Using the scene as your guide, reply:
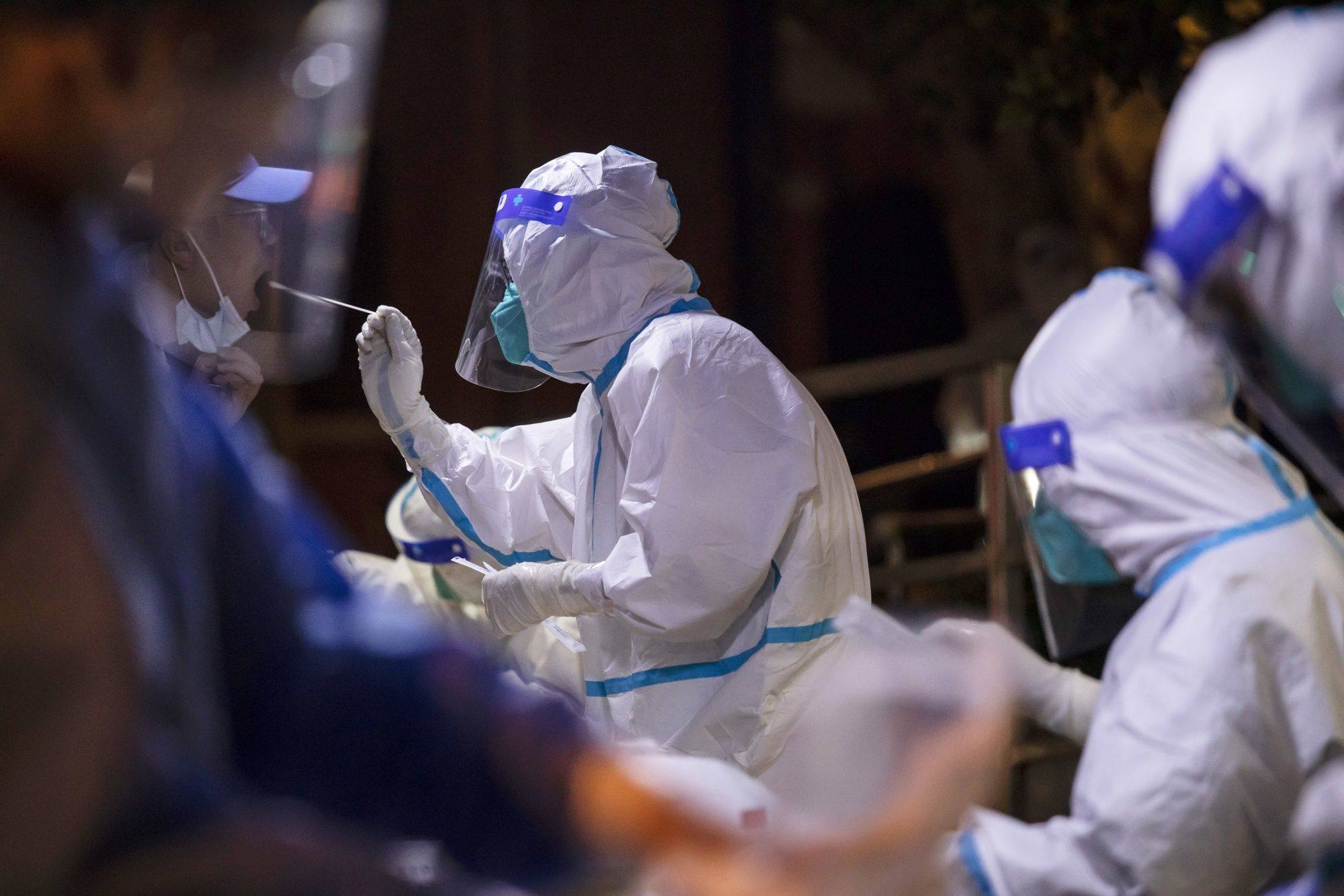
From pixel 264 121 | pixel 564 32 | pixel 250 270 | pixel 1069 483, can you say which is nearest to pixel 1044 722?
pixel 1069 483

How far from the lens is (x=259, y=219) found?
1.66m

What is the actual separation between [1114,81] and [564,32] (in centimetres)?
271

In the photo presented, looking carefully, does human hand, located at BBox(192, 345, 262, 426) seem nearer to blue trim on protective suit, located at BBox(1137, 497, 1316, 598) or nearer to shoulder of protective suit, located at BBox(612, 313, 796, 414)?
shoulder of protective suit, located at BBox(612, 313, 796, 414)

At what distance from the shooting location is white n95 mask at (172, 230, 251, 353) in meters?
2.05

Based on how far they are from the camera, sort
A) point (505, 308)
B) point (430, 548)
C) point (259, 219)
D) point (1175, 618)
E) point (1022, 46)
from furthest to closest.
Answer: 1. point (1022, 46)
2. point (430, 548)
3. point (505, 308)
4. point (1175, 618)
5. point (259, 219)

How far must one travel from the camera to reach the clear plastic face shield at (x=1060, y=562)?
202 centimetres

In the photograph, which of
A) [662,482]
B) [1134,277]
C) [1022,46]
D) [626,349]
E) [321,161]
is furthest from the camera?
[1022,46]

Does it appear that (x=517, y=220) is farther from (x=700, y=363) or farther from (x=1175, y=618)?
(x=1175, y=618)

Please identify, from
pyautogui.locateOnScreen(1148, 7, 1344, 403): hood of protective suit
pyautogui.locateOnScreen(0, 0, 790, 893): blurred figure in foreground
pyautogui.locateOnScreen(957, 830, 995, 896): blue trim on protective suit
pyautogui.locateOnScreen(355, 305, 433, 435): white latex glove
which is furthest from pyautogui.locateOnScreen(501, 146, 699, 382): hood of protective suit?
pyautogui.locateOnScreen(0, 0, 790, 893): blurred figure in foreground

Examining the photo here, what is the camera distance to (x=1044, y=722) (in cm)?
246

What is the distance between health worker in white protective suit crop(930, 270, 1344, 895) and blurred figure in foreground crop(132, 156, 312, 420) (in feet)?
3.22

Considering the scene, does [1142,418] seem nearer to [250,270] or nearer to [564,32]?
[250,270]

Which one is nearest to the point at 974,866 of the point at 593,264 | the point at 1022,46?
the point at 593,264

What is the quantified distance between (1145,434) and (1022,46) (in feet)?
9.58
